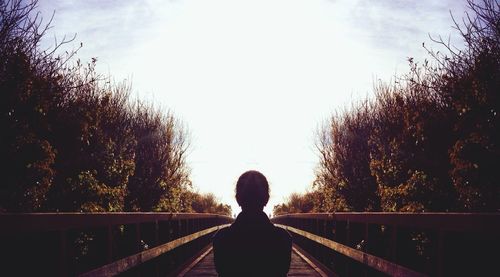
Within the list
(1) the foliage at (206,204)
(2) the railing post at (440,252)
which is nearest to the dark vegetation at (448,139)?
(2) the railing post at (440,252)

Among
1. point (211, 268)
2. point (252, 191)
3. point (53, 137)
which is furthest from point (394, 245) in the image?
point (53, 137)

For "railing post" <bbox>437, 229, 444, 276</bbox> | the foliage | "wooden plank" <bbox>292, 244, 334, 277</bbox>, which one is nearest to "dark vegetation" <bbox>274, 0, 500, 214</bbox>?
"wooden plank" <bbox>292, 244, 334, 277</bbox>

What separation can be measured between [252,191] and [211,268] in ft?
30.3

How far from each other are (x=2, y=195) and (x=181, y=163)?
2006cm

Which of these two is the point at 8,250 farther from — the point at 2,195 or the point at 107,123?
the point at 107,123

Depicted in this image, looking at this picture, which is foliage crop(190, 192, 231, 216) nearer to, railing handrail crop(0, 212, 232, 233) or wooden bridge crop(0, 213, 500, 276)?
wooden bridge crop(0, 213, 500, 276)

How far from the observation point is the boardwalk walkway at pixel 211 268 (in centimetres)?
1208

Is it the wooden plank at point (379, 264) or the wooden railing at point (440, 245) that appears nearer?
the wooden railing at point (440, 245)

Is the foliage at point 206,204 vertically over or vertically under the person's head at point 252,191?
over

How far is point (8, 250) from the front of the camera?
5992mm

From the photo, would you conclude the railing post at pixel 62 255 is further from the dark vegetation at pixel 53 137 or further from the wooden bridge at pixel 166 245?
the dark vegetation at pixel 53 137

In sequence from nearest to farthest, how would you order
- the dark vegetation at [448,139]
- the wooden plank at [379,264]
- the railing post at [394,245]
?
the wooden plank at [379,264] < the railing post at [394,245] < the dark vegetation at [448,139]

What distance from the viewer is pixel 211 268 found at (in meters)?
13.1

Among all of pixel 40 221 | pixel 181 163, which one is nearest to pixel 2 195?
pixel 40 221
